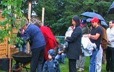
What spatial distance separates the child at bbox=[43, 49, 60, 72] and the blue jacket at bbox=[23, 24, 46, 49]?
0.42 metres

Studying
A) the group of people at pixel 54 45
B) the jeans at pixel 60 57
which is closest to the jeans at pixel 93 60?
the group of people at pixel 54 45

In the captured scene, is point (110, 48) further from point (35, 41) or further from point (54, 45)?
point (35, 41)

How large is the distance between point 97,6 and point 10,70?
39.3ft

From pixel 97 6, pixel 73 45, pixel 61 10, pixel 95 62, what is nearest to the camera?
pixel 73 45

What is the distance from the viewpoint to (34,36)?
10.8m

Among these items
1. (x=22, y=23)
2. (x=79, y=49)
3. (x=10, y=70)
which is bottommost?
(x=10, y=70)

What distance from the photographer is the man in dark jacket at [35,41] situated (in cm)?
1071

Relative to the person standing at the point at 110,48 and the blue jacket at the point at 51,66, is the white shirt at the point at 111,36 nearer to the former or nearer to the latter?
the person standing at the point at 110,48

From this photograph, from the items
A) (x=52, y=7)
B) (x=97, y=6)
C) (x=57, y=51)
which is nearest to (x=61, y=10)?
(x=52, y=7)

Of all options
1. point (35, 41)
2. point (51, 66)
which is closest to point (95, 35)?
point (51, 66)

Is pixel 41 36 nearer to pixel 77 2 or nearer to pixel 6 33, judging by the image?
pixel 6 33

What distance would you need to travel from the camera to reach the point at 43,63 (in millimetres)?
11062

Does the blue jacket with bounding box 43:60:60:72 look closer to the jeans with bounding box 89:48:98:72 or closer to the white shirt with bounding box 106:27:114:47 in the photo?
the jeans with bounding box 89:48:98:72

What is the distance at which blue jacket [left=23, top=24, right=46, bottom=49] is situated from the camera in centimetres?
1071
